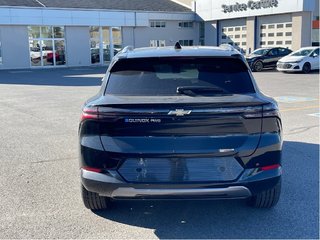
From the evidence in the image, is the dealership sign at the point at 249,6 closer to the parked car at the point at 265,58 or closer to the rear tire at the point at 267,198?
the parked car at the point at 265,58

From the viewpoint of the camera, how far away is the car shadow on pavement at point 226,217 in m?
3.65

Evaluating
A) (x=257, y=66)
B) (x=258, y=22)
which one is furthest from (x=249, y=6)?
(x=257, y=66)

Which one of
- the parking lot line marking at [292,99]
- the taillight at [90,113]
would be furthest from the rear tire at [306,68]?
the taillight at [90,113]

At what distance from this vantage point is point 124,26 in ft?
116

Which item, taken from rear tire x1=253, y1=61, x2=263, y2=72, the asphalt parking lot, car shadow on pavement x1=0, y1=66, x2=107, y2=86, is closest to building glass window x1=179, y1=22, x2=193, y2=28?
rear tire x1=253, y1=61, x2=263, y2=72

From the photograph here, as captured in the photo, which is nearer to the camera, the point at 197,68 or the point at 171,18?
the point at 197,68

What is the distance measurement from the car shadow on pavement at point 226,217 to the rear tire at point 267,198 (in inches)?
3.1

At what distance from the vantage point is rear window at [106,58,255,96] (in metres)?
3.76

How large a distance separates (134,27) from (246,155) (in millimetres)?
34283

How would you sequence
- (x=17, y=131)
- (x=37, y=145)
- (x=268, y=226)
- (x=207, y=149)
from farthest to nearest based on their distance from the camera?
(x=17, y=131)
(x=37, y=145)
(x=268, y=226)
(x=207, y=149)

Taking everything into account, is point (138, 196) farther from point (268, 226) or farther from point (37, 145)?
point (37, 145)

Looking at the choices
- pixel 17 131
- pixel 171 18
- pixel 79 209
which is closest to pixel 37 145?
pixel 17 131

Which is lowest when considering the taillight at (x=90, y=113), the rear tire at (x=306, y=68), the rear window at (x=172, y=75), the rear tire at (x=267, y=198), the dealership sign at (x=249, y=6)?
the rear tire at (x=267, y=198)

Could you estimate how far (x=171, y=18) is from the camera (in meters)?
38.1
